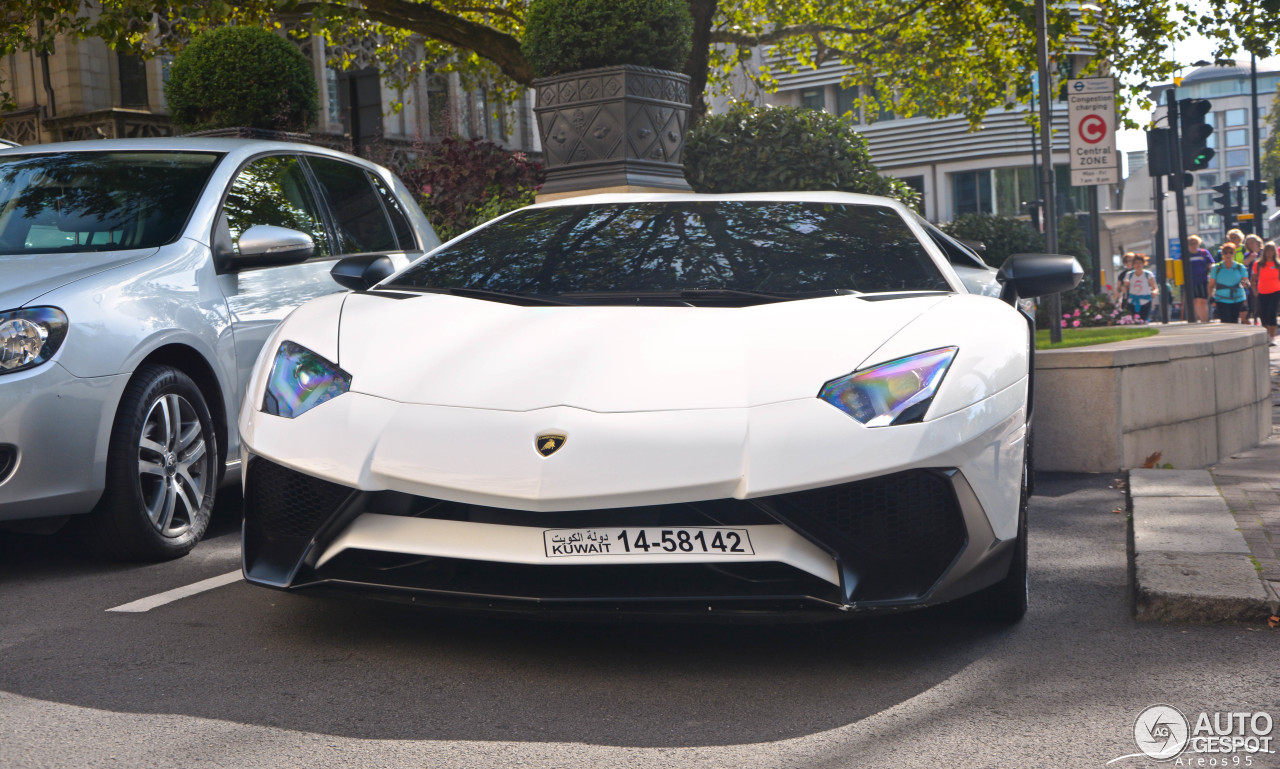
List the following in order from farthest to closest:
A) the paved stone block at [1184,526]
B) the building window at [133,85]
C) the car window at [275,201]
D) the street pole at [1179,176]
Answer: the building window at [133,85]
the street pole at [1179,176]
the car window at [275,201]
the paved stone block at [1184,526]

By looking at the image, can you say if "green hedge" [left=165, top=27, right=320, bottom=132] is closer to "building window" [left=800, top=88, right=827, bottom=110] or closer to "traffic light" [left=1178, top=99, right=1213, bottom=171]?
"traffic light" [left=1178, top=99, right=1213, bottom=171]

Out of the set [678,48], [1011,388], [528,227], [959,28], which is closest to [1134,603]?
[1011,388]

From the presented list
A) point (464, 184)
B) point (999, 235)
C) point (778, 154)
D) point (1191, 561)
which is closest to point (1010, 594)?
point (1191, 561)

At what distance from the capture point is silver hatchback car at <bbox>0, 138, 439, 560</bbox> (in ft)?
14.4

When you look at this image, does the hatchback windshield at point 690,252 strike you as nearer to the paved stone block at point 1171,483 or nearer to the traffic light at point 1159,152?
the paved stone block at point 1171,483

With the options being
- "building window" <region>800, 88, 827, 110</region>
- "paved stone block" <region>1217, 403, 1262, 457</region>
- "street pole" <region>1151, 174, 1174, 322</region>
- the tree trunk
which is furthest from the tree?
"building window" <region>800, 88, 827, 110</region>

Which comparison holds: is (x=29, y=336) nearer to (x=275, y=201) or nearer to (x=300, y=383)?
(x=300, y=383)

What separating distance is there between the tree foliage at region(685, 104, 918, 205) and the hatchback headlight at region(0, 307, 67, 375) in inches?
323

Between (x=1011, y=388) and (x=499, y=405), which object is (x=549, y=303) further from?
(x=1011, y=388)

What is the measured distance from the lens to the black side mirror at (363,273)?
4730 mm

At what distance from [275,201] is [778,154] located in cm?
694

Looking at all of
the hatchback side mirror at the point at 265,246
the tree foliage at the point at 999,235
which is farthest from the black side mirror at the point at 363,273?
the tree foliage at the point at 999,235

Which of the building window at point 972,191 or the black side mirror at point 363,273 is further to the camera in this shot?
the building window at point 972,191

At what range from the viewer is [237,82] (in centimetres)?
1157
